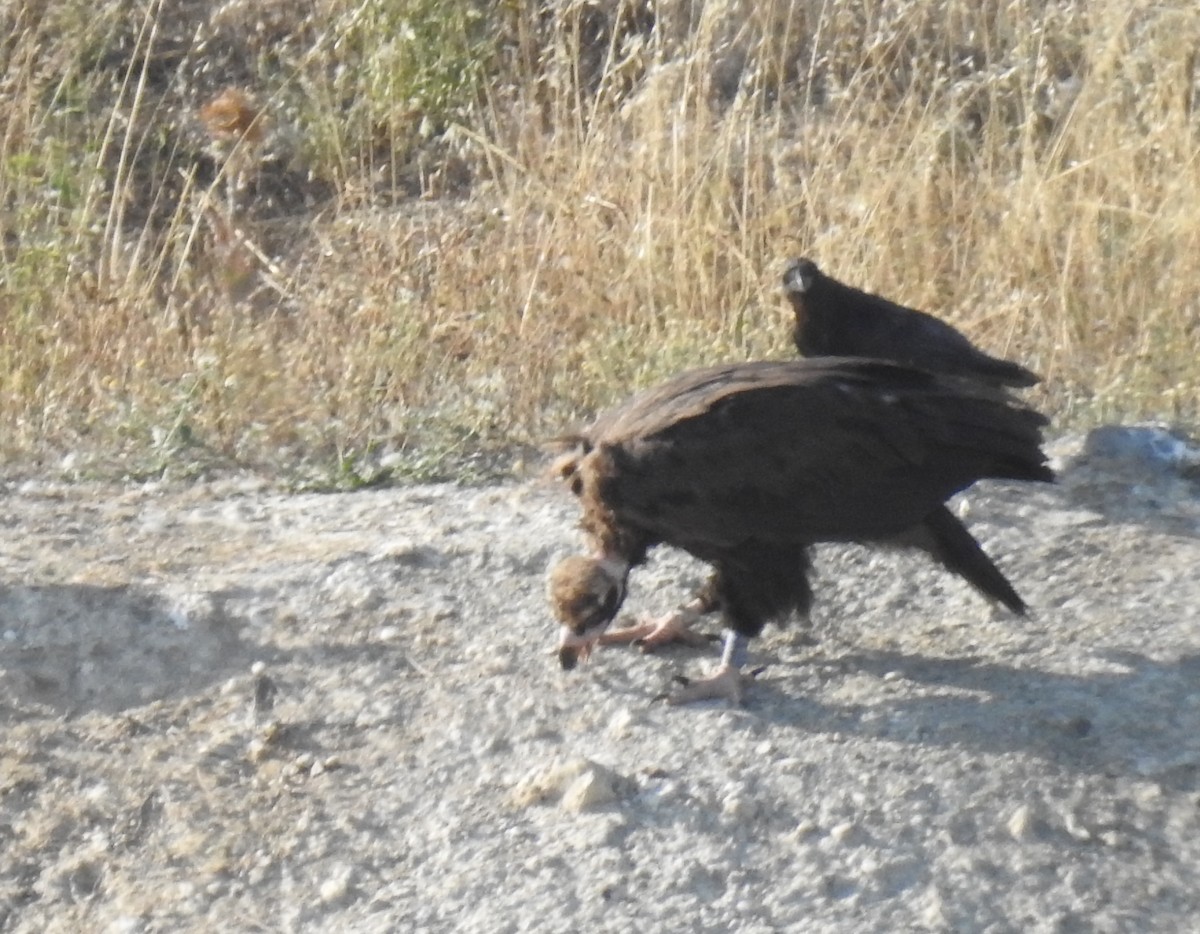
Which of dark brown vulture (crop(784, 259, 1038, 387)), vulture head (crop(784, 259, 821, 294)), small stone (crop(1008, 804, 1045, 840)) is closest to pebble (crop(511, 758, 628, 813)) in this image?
small stone (crop(1008, 804, 1045, 840))

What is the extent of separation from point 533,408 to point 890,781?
94.3 inches

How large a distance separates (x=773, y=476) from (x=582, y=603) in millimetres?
484

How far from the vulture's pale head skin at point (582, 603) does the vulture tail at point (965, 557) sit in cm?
70

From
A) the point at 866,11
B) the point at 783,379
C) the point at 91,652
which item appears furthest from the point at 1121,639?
the point at 866,11

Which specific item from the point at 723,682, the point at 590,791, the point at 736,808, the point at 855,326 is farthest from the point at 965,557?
the point at 855,326

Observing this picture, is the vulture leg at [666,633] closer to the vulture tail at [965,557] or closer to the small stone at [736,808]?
the vulture tail at [965,557]

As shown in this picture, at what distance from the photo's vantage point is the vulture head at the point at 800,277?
486 cm

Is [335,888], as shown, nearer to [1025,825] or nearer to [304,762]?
[304,762]

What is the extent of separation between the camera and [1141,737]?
3.46 metres

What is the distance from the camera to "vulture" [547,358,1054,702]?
3645mm

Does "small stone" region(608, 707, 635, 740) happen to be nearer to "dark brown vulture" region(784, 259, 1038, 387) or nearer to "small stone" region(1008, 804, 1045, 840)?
"small stone" region(1008, 804, 1045, 840)

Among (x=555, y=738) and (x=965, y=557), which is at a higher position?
(x=965, y=557)

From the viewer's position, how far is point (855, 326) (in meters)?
4.86

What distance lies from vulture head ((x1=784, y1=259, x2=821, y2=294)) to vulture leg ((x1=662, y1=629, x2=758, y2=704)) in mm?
1413
